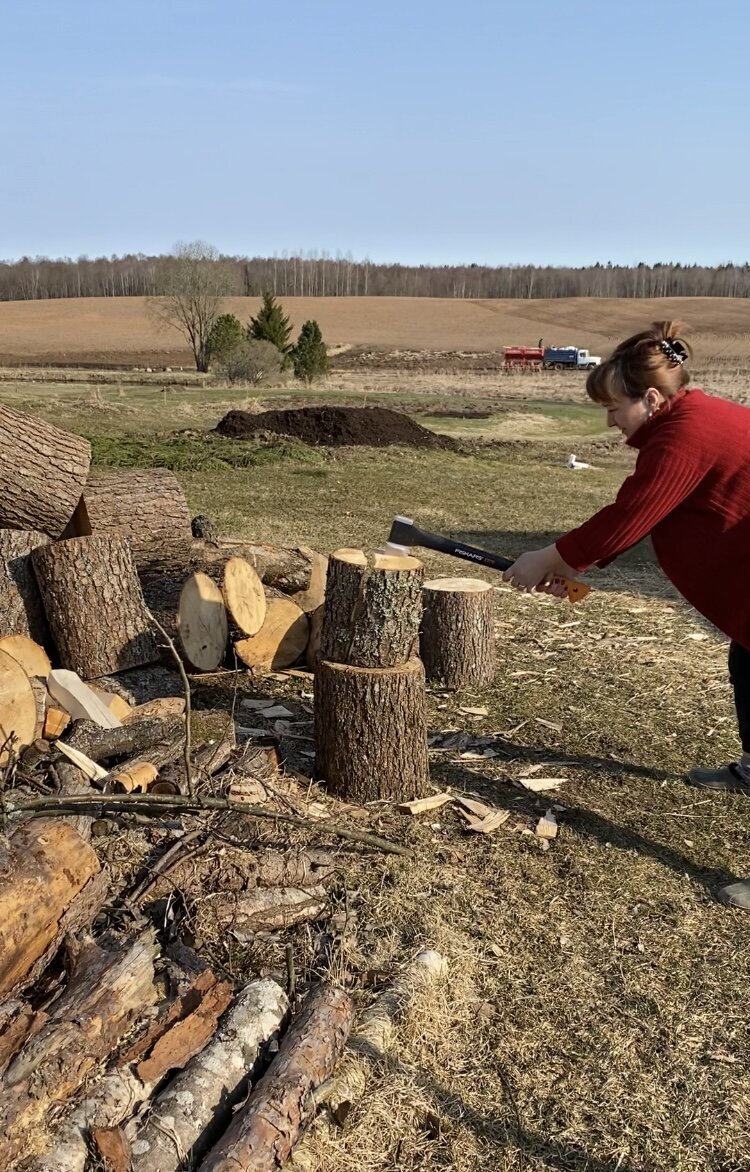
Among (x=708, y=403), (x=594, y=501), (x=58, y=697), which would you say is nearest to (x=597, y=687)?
(x=708, y=403)

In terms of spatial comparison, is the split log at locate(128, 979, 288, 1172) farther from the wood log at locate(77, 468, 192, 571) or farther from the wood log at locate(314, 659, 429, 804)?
the wood log at locate(77, 468, 192, 571)

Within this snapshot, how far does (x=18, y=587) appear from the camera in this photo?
517 cm

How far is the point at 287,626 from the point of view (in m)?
5.85

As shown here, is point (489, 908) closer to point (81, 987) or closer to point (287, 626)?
point (81, 987)

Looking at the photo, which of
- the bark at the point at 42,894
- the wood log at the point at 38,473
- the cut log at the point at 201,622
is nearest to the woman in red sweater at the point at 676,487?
the bark at the point at 42,894

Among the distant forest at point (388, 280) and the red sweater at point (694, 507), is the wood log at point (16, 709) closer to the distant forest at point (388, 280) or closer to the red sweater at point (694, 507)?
the red sweater at point (694, 507)

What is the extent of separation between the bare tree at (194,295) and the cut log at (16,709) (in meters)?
38.5

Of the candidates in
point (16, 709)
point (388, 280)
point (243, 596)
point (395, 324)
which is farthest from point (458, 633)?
point (388, 280)

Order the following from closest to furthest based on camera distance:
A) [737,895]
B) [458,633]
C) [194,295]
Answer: [737,895] < [458,633] < [194,295]

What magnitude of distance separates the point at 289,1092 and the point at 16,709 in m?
2.14

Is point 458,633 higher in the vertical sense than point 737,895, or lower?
higher

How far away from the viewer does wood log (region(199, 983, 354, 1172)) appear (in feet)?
7.83

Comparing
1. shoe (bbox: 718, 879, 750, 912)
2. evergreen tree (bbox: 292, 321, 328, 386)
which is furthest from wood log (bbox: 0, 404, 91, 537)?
evergreen tree (bbox: 292, 321, 328, 386)

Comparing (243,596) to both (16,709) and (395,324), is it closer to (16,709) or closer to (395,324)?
(16,709)
